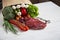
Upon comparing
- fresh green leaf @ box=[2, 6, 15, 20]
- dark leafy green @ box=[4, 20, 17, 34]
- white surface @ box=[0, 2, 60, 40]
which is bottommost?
white surface @ box=[0, 2, 60, 40]

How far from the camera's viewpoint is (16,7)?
4.25 ft

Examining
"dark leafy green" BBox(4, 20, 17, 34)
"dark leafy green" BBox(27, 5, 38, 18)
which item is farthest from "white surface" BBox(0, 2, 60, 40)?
"dark leafy green" BBox(27, 5, 38, 18)

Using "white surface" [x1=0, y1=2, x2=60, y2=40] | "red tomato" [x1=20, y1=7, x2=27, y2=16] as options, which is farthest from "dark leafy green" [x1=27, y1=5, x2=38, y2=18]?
"white surface" [x1=0, y1=2, x2=60, y2=40]

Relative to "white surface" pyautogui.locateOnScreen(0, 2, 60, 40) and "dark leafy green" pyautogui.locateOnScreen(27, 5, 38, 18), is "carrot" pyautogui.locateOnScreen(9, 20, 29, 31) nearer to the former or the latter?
"white surface" pyautogui.locateOnScreen(0, 2, 60, 40)

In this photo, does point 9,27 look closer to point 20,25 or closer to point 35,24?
point 20,25

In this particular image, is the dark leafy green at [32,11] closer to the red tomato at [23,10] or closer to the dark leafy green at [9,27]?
the red tomato at [23,10]

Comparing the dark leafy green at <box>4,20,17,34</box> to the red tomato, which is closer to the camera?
the dark leafy green at <box>4,20,17,34</box>

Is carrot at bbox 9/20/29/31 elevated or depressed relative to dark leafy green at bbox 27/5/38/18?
depressed

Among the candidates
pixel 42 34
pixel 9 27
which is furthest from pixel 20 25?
pixel 42 34

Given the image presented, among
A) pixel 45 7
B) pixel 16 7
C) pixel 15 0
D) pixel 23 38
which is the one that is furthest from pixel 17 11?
pixel 15 0

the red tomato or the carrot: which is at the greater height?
the red tomato

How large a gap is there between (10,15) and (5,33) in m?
0.20

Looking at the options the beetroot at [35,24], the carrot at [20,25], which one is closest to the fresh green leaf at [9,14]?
the carrot at [20,25]

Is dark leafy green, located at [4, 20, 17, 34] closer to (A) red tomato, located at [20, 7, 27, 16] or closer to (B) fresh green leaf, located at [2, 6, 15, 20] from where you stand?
(B) fresh green leaf, located at [2, 6, 15, 20]
